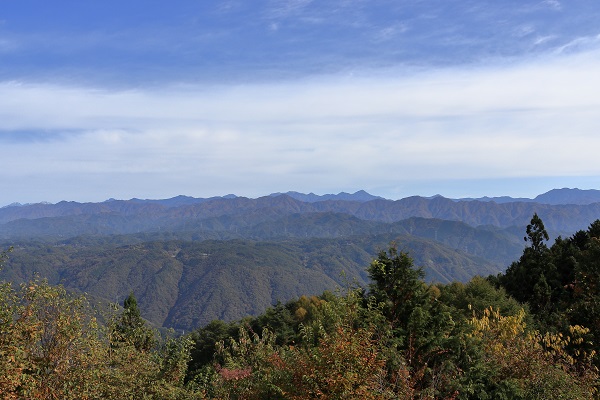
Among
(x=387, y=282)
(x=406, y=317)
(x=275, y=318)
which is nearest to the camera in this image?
(x=406, y=317)

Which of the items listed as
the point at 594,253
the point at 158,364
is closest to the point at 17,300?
the point at 158,364

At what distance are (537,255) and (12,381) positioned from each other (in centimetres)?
6444

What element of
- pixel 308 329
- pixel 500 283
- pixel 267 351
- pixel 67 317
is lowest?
pixel 500 283

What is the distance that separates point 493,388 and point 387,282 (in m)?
8.44

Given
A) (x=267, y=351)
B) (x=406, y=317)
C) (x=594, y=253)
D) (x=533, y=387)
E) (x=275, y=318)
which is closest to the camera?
(x=533, y=387)

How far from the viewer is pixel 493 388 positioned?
60.0 ft

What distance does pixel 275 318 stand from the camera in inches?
3127

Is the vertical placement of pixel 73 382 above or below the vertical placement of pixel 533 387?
above

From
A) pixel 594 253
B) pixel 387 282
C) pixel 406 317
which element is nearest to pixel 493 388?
pixel 406 317

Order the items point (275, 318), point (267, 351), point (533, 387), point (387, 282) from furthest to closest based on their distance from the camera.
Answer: point (275, 318), point (387, 282), point (267, 351), point (533, 387)

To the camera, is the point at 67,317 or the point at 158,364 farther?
the point at 158,364

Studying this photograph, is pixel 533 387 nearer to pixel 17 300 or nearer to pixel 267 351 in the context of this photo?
pixel 267 351

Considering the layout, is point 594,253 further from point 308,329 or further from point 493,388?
point 308,329

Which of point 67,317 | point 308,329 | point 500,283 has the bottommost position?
point 500,283
